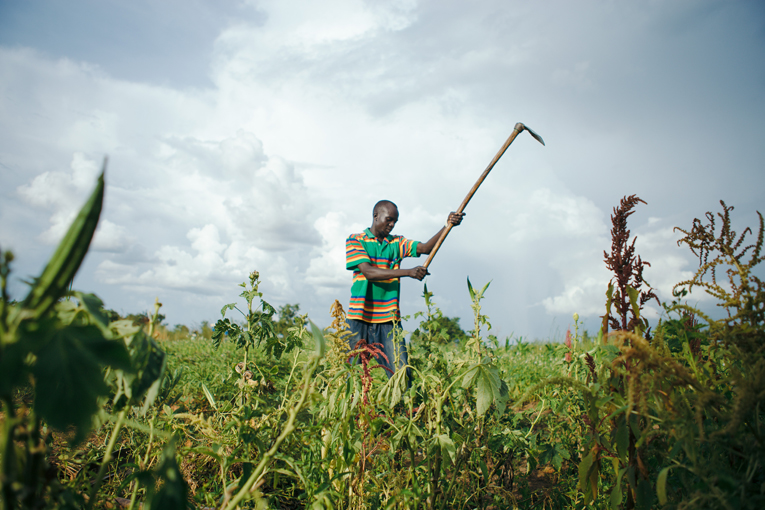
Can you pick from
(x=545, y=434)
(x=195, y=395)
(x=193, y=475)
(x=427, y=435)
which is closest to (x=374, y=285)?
(x=195, y=395)

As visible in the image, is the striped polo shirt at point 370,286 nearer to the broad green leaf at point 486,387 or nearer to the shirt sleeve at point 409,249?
the shirt sleeve at point 409,249

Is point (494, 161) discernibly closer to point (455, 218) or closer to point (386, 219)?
point (455, 218)

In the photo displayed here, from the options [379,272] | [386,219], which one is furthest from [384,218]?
[379,272]

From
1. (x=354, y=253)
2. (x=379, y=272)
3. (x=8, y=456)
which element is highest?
(x=354, y=253)

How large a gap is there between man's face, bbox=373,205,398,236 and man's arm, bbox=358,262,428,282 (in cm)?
53

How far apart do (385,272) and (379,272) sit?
7 centimetres

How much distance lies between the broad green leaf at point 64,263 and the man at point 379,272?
3.88 m

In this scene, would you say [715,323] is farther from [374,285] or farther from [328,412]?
[374,285]

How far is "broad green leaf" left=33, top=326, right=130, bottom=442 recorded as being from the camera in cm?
55

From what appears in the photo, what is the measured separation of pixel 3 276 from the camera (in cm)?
55

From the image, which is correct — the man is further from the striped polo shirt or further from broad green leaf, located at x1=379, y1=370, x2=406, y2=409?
broad green leaf, located at x1=379, y1=370, x2=406, y2=409

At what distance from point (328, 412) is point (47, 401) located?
40.7 inches

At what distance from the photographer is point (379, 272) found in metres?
4.57

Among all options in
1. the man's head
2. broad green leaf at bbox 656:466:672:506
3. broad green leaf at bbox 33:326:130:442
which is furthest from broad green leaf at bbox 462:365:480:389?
the man's head
